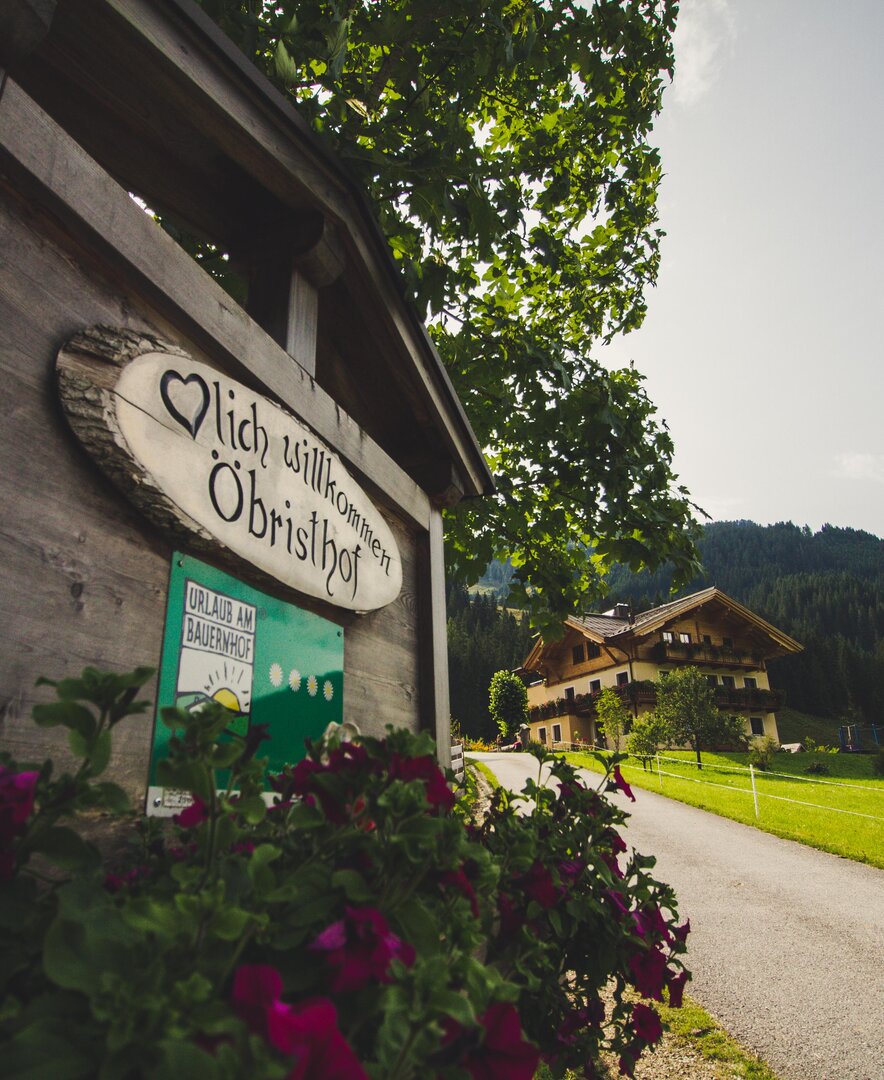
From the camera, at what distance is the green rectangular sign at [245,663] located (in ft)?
6.14

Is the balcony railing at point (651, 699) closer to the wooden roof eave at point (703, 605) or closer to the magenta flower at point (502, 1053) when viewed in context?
the wooden roof eave at point (703, 605)

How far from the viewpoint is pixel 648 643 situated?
116 feet

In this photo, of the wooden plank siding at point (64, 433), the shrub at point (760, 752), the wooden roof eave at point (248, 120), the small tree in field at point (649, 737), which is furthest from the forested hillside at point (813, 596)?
the shrub at point (760, 752)

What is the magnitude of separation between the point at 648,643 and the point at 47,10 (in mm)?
36447

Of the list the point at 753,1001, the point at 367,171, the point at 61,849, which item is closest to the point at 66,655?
the point at 61,849

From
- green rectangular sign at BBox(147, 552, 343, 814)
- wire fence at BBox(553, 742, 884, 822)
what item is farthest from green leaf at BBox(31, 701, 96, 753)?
wire fence at BBox(553, 742, 884, 822)

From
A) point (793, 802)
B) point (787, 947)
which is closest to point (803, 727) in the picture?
point (793, 802)

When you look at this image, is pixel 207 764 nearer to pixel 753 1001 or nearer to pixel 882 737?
pixel 753 1001

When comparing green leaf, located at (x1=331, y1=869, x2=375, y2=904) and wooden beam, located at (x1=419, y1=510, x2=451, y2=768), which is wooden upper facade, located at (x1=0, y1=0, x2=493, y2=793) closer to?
wooden beam, located at (x1=419, y1=510, x2=451, y2=768)

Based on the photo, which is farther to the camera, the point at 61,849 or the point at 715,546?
the point at 715,546

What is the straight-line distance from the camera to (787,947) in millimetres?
5699

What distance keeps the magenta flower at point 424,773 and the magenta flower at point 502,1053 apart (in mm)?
313

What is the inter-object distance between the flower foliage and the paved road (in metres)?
4.06

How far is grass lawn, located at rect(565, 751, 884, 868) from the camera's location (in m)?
10.1
